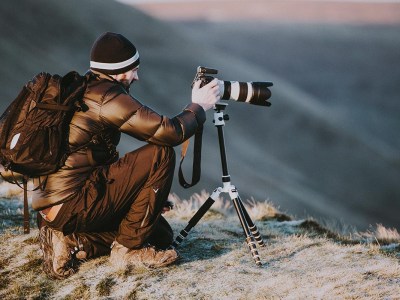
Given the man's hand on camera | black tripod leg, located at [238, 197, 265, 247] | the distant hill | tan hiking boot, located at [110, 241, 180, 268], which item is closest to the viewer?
the man's hand on camera

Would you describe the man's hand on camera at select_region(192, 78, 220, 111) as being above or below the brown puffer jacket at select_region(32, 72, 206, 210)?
above

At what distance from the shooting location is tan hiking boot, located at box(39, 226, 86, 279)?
416 cm

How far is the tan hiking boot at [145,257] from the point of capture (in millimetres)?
4160

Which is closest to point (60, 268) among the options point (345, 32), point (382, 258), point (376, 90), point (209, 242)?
point (209, 242)

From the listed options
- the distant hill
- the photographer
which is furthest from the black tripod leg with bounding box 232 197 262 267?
the distant hill

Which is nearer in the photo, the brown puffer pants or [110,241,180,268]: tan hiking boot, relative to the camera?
the brown puffer pants

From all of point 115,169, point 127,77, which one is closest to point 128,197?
point 115,169

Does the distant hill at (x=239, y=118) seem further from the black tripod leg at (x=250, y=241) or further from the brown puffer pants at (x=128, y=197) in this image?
the brown puffer pants at (x=128, y=197)

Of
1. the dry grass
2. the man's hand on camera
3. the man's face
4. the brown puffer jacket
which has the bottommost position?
the dry grass

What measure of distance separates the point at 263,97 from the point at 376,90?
32958 mm

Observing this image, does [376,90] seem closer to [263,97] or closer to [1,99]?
[1,99]

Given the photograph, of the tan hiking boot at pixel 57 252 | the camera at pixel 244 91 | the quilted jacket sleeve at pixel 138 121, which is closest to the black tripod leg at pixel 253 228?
the camera at pixel 244 91

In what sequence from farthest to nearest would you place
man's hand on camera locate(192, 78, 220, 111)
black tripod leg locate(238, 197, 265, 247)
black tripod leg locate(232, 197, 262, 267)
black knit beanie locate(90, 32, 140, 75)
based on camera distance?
black tripod leg locate(238, 197, 265, 247) → black tripod leg locate(232, 197, 262, 267) → man's hand on camera locate(192, 78, 220, 111) → black knit beanie locate(90, 32, 140, 75)

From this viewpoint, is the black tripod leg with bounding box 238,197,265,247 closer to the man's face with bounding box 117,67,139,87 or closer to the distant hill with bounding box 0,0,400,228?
the man's face with bounding box 117,67,139,87
